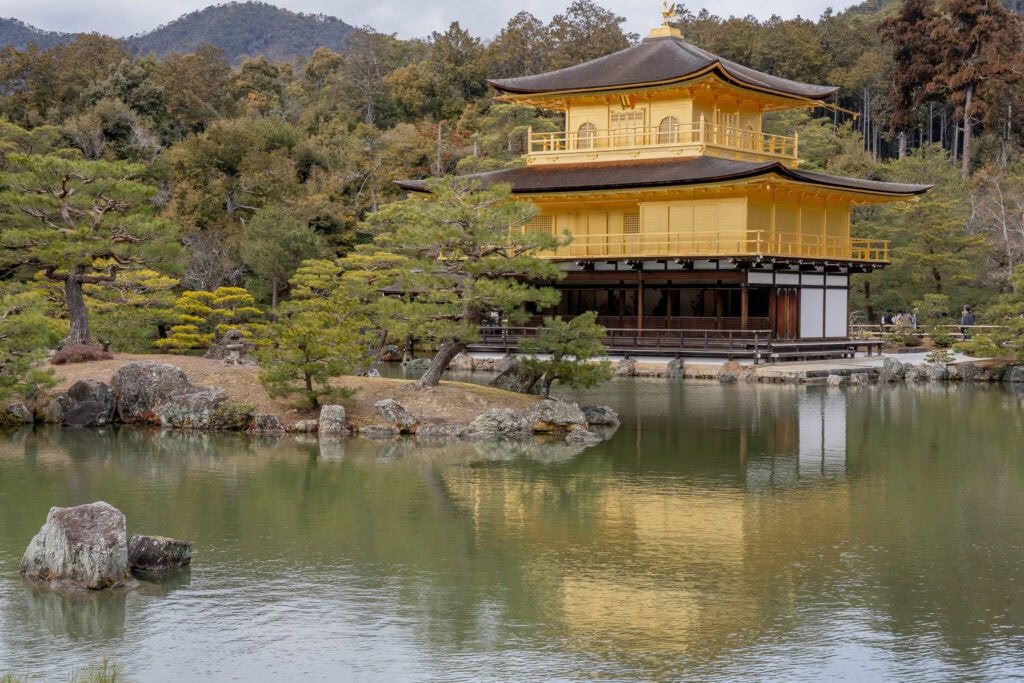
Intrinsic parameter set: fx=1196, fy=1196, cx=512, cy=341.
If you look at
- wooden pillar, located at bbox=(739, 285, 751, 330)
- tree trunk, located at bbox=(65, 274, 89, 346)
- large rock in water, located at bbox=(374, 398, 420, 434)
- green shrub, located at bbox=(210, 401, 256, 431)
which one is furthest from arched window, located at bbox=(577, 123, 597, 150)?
green shrub, located at bbox=(210, 401, 256, 431)

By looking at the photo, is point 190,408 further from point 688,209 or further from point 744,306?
point 688,209

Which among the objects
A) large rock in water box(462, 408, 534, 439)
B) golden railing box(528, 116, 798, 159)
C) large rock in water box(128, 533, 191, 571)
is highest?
golden railing box(528, 116, 798, 159)

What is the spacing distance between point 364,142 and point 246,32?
94793mm

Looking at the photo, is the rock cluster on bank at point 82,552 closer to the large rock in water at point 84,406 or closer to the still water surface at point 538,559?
the still water surface at point 538,559

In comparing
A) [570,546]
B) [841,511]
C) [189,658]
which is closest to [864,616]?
[570,546]

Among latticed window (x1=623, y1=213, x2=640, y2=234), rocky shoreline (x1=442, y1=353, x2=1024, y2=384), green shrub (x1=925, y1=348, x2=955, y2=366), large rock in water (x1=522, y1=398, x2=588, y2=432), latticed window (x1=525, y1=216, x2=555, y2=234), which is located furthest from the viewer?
latticed window (x1=525, y1=216, x2=555, y2=234)

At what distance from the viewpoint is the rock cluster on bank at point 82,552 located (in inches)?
378

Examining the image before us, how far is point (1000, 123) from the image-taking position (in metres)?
58.4

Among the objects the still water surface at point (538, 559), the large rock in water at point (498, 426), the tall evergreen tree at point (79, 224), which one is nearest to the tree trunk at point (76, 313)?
the tall evergreen tree at point (79, 224)

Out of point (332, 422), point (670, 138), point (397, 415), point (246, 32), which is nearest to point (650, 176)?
point (670, 138)

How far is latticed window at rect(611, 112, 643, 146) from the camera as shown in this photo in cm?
3719

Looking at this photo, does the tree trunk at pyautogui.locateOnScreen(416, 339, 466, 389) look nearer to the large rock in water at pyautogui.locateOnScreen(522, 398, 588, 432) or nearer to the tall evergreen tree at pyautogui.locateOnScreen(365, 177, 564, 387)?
the tall evergreen tree at pyautogui.locateOnScreen(365, 177, 564, 387)

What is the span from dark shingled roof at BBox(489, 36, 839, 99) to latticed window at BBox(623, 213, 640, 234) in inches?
154

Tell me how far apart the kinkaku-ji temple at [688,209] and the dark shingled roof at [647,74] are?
69 millimetres
